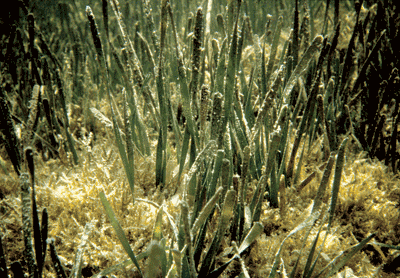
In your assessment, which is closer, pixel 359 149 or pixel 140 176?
pixel 140 176

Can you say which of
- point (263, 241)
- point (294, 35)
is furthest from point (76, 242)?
point (294, 35)

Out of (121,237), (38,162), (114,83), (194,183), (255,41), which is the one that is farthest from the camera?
(114,83)

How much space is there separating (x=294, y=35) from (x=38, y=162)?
1.17 meters

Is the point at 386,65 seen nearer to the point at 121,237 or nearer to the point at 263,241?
the point at 263,241

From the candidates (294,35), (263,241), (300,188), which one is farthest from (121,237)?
(294,35)

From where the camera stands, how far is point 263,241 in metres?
0.75

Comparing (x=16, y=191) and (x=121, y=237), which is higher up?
(x=121, y=237)

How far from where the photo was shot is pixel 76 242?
74cm

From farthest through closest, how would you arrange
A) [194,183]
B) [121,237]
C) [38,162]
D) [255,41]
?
[38,162] < [255,41] < [194,183] < [121,237]

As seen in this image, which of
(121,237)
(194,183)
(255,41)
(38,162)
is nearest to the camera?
(121,237)

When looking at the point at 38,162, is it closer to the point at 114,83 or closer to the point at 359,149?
the point at 114,83

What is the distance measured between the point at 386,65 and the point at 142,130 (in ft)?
3.85

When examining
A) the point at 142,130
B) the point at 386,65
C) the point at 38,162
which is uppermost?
the point at 386,65

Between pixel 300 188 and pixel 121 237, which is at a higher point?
pixel 121 237
